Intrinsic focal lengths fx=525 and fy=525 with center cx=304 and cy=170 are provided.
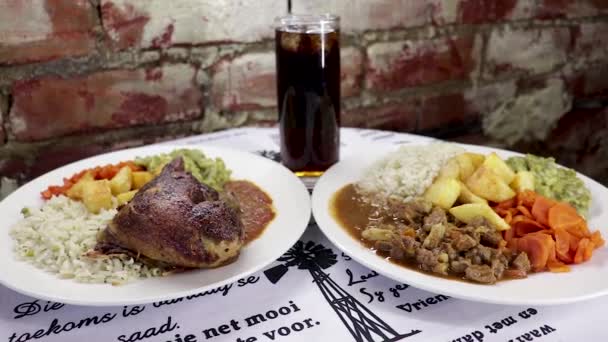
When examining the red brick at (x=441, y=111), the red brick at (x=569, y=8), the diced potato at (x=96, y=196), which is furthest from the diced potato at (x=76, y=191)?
the red brick at (x=569, y=8)

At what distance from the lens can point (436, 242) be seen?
3.59 feet

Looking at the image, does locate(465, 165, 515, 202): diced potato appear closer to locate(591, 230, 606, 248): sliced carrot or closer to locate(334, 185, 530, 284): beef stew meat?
locate(334, 185, 530, 284): beef stew meat

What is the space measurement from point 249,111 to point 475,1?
3.89 feet

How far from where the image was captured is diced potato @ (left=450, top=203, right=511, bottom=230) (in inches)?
45.3

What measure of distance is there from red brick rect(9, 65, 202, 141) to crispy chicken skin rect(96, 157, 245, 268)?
0.93m

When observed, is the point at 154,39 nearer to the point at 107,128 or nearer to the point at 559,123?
the point at 107,128

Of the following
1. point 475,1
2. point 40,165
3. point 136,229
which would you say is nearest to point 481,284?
point 136,229

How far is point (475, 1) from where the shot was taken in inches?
96.3

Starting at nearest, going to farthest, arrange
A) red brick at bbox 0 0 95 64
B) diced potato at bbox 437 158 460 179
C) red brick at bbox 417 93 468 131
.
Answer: diced potato at bbox 437 158 460 179
red brick at bbox 0 0 95 64
red brick at bbox 417 93 468 131

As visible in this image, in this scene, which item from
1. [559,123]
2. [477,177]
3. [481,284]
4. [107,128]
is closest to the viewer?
[481,284]

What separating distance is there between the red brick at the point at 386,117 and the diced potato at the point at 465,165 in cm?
107

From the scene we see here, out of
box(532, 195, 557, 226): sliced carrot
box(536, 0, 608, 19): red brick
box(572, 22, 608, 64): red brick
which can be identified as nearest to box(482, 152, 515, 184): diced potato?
box(532, 195, 557, 226): sliced carrot

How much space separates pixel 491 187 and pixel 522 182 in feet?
0.28

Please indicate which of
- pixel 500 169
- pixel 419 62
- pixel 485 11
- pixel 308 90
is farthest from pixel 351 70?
pixel 500 169
